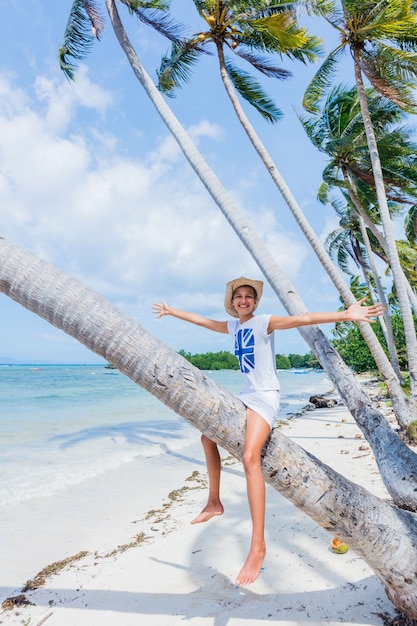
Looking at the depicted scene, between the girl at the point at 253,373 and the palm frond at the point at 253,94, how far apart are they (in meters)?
7.96

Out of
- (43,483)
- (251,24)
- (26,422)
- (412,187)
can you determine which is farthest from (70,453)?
(412,187)

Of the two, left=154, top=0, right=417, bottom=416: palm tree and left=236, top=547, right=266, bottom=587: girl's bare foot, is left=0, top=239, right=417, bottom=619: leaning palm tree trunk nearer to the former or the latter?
left=236, top=547, right=266, bottom=587: girl's bare foot

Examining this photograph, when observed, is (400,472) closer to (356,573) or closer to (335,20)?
(356,573)

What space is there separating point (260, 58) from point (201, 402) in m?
9.36

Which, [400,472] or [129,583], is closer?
[129,583]

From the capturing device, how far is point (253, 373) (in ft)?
9.12

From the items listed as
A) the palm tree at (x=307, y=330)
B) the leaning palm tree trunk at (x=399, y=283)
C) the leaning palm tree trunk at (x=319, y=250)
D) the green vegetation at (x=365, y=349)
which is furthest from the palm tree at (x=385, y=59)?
the green vegetation at (x=365, y=349)

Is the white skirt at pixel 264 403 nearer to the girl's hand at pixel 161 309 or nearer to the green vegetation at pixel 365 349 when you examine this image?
the girl's hand at pixel 161 309

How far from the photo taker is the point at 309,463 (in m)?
2.42

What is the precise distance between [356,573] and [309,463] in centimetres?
182

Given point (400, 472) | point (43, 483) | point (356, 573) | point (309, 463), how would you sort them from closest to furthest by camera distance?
1. point (309, 463)
2. point (356, 573)
3. point (400, 472)
4. point (43, 483)

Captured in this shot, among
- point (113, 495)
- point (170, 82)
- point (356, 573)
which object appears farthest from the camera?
point (170, 82)

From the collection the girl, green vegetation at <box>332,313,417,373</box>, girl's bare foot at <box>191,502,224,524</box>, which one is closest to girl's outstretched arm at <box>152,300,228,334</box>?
the girl

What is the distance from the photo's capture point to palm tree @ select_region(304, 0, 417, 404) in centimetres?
805
